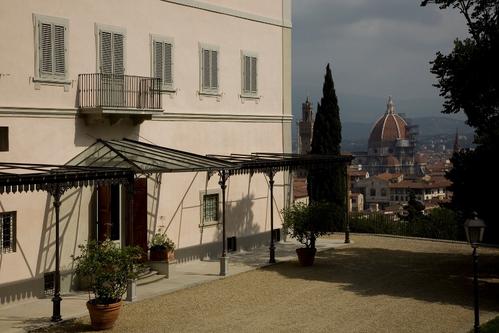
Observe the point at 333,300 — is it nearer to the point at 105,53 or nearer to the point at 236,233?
the point at 236,233

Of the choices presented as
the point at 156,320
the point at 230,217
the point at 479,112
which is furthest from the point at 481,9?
the point at 156,320

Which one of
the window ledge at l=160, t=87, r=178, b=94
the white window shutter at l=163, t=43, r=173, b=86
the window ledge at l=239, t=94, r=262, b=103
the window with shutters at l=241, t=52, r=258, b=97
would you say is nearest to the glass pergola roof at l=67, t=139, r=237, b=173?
the window ledge at l=160, t=87, r=178, b=94

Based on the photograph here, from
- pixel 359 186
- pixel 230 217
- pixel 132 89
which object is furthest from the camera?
pixel 359 186

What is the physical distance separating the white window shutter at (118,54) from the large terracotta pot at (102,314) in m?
7.56

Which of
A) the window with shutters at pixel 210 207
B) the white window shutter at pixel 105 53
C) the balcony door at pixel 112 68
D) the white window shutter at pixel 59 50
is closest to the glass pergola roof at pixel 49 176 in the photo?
the white window shutter at pixel 59 50

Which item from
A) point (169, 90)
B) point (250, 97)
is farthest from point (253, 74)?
point (169, 90)

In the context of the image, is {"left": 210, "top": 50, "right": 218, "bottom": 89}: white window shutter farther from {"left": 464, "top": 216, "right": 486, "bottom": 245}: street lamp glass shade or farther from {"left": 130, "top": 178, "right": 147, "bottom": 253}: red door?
{"left": 464, "top": 216, "right": 486, "bottom": 245}: street lamp glass shade

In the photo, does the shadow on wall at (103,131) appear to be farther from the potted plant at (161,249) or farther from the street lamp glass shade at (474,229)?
the street lamp glass shade at (474,229)

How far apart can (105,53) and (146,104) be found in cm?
181

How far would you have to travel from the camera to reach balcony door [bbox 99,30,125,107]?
17.5 metres

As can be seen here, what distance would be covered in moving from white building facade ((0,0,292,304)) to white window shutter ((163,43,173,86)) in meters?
0.05

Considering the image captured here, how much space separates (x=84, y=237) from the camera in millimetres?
17031

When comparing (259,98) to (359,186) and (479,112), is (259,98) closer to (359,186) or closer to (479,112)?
(479,112)

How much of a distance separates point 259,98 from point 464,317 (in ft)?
41.4
